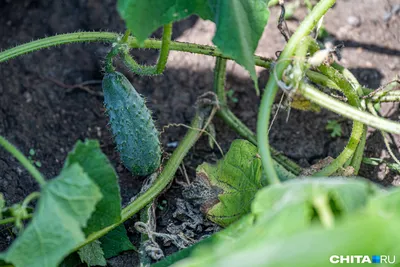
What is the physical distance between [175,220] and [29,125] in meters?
0.72

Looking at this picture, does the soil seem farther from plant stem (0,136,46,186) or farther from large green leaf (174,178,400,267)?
large green leaf (174,178,400,267)

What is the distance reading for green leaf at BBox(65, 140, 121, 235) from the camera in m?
1.39

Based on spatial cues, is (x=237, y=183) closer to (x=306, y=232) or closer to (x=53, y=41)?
(x=53, y=41)

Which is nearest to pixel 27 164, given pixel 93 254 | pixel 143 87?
pixel 93 254

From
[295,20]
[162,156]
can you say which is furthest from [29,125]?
[295,20]

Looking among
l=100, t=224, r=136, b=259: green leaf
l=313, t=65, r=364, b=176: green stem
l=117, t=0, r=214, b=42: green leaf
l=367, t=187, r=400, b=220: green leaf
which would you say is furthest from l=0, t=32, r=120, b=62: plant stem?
l=367, t=187, r=400, b=220: green leaf

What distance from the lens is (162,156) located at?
209cm

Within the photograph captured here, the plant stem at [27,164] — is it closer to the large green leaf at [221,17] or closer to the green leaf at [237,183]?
the large green leaf at [221,17]

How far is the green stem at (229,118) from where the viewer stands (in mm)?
2072

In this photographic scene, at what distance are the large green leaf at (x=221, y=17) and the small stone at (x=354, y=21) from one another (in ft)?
3.35

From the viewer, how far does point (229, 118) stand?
220 cm

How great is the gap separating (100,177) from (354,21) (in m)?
1.60

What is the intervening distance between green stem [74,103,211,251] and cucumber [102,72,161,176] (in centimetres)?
8

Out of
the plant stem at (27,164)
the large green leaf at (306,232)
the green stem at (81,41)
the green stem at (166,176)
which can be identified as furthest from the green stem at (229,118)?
the plant stem at (27,164)
